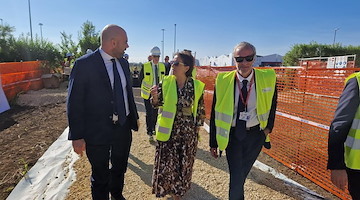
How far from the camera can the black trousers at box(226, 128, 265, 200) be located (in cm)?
234

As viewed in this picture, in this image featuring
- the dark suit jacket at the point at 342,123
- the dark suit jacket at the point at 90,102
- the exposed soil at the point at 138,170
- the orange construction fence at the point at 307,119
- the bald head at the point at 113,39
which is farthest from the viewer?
the orange construction fence at the point at 307,119

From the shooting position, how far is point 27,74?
12.2 metres

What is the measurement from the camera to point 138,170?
3896 mm

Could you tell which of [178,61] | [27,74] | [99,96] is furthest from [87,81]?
[27,74]

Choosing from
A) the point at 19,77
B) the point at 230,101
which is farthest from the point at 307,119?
the point at 19,77

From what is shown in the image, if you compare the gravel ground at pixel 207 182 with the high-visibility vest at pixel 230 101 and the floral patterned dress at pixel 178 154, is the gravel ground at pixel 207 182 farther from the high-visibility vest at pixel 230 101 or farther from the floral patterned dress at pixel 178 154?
the high-visibility vest at pixel 230 101

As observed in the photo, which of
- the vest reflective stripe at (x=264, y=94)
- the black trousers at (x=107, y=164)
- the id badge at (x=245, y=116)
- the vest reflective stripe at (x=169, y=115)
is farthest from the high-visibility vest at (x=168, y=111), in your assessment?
the vest reflective stripe at (x=264, y=94)

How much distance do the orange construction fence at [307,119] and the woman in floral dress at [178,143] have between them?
215cm

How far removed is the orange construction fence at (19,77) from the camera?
979 cm

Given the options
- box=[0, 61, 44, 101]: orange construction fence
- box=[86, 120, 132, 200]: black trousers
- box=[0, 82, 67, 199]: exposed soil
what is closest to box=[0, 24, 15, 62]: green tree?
box=[0, 61, 44, 101]: orange construction fence

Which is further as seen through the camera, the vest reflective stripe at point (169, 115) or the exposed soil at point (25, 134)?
the exposed soil at point (25, 134)

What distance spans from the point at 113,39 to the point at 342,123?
7.13 ft

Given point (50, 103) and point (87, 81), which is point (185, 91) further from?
point (50, 103)

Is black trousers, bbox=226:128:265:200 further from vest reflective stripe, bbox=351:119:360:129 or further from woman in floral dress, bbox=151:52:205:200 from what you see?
vest reflective stripe, bbox=351:119:360:129
